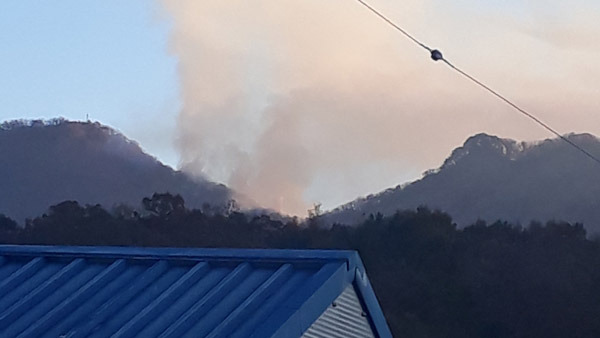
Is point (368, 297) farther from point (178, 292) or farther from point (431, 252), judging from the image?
point (431, 252)

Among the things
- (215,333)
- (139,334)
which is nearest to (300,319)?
(215,333)

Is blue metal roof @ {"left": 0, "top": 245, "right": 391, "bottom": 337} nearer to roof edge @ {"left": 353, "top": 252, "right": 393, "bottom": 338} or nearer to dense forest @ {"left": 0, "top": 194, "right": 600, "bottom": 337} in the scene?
roof edge @ {"left": 353, "top": 252, "right": 393, "bottom": 338}

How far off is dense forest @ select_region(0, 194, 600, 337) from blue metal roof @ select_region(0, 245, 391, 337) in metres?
18.5

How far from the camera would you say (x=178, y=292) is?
10219 mm

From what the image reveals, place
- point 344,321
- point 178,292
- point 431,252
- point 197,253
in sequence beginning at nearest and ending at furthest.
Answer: point 178,292
point 344,321
point 197,253
point 431,252

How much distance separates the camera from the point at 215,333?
9.27 metres

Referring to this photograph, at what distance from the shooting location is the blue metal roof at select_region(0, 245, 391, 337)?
375 inches

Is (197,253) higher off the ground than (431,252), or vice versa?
(431,252)

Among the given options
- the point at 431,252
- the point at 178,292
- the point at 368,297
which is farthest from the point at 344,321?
the point at 431,252

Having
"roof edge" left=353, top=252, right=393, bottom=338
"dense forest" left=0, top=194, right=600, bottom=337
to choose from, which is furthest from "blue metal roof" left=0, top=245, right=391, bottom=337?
"dense forest" left=0, top=194, right=600, bottom=337

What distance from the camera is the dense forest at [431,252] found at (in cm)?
3058

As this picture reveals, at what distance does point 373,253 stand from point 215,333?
24.8 metres

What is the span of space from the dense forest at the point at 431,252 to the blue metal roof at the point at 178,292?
1851 cm

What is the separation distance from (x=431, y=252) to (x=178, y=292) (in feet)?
79.8
